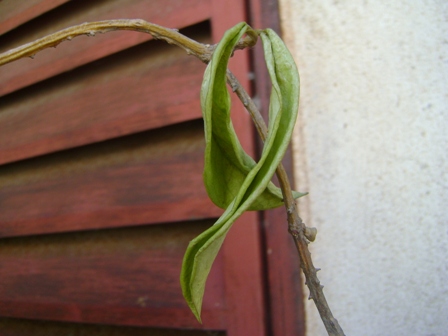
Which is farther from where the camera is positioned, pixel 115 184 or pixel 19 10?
pixel 19 10

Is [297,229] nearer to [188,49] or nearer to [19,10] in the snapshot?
[188,49]

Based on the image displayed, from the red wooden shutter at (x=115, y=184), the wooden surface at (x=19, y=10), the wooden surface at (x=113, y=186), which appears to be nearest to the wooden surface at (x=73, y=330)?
the red wooden shutter at (x=115, y=184)

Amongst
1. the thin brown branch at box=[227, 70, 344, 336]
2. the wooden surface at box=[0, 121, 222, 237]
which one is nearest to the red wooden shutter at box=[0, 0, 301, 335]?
the wooden surface at box=[0, 121, 222, 237]

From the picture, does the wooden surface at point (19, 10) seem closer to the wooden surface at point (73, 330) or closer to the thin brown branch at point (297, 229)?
the wooden surface at point (73, 330)

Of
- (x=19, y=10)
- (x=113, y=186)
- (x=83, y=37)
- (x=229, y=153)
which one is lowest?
(x=113, y=186)

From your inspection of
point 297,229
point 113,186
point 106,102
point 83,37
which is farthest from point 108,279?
point 297,229

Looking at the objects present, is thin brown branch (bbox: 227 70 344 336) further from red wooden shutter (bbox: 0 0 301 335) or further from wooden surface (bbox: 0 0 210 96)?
wooden surface (bbox: 0 0 210 96)
